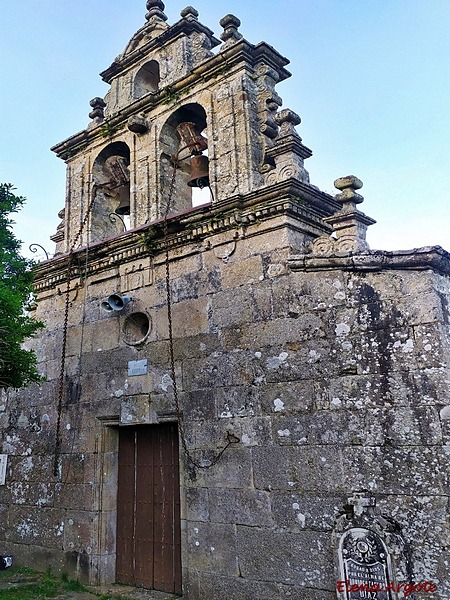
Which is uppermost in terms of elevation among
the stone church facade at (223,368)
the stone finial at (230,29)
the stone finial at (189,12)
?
the stone finial at (189,12)

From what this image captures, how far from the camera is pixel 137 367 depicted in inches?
250

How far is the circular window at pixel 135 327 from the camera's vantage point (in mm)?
6629

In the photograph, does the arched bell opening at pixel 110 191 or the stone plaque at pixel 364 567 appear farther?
the arched bell opening at pixel 110 191

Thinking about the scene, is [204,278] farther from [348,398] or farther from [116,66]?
[116,66]

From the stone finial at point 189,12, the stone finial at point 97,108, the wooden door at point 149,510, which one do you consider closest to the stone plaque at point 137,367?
the wooden door at point 149,510

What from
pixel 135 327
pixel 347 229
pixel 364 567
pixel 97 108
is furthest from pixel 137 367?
pixel 97 108

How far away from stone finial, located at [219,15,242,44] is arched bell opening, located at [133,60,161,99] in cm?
156

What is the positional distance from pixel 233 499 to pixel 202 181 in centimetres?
418

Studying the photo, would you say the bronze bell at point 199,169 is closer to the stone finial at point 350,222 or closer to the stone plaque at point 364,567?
the stone finial at point 350,222

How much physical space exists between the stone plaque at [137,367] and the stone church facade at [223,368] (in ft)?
0.08

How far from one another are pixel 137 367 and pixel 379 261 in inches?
126

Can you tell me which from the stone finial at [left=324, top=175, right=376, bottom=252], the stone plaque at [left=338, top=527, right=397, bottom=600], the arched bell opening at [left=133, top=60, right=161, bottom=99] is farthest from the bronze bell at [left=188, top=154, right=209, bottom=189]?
the stone plaque at [left=338, top=527, right=397, bottom=600]

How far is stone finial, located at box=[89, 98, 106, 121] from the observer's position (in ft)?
27.6

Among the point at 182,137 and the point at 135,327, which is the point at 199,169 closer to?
the point at 182,137
